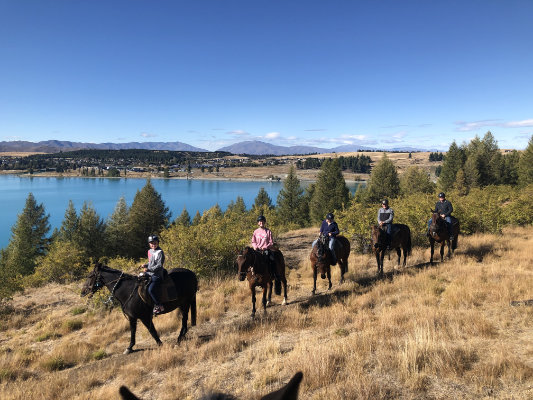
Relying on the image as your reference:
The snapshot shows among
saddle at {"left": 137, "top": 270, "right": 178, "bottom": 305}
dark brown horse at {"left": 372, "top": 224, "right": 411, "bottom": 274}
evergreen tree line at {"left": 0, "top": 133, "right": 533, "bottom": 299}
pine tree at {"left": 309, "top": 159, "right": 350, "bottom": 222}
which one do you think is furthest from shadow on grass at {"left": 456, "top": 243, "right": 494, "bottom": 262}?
pine tree at {"left": 309, "top": 159, "right": 350, "bottom": 222}

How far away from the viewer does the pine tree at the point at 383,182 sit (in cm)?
4759

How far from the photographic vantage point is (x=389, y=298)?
8891mm

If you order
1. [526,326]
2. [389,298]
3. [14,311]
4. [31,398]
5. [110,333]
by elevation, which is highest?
[526,326]

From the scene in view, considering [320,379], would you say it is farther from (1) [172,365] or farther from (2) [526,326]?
(2) [526,326]

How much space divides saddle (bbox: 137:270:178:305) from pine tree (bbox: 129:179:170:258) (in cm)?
3332

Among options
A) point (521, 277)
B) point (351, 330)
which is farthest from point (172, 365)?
point (521, 277)

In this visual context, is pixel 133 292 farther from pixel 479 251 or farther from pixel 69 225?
pixel 69 225

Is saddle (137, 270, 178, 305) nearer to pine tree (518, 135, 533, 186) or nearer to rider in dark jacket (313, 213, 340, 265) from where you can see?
rider in dark jacket (313, 213, 340, 265)

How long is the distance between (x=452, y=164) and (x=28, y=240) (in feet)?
218

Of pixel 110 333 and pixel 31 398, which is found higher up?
pixel 31 398

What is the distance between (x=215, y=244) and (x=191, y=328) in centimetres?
543

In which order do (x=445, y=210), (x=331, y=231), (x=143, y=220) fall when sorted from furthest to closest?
(x=143, y=220) < (x=445, y=210) < (x=331, y=231)

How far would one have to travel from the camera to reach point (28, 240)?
126 ft

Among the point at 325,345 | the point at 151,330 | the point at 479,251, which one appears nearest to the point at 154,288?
the point at 151,330
